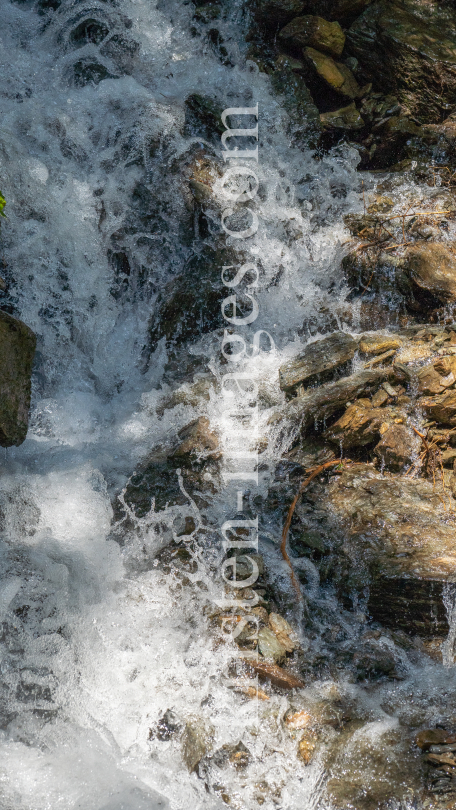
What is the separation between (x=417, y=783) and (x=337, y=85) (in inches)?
245

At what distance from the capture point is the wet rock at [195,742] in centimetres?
297

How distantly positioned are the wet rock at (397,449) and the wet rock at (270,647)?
1.44 meters

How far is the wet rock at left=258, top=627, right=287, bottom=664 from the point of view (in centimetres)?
332

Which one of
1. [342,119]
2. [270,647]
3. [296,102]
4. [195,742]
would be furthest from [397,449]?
[296,102]

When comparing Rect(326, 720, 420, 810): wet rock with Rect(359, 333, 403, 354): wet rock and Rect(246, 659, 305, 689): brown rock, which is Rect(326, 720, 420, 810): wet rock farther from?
Rect(359, 333, 403, 354): wet rock

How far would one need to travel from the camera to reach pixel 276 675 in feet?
10.7

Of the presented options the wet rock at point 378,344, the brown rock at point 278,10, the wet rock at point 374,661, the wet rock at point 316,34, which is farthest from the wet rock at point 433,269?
the brown rock at point 278,10

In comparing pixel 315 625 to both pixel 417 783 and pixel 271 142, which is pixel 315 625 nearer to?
pixel 417 783

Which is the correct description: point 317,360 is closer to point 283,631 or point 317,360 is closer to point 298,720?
point 283,631

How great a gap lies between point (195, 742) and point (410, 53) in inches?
253

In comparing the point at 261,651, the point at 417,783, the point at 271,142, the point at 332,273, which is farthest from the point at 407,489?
the point at 271,142

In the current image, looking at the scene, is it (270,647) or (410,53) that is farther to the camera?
(410,53)

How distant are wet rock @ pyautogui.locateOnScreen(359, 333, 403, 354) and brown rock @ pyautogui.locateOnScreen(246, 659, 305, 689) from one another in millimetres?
2434

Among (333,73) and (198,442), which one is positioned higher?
(333,73)
